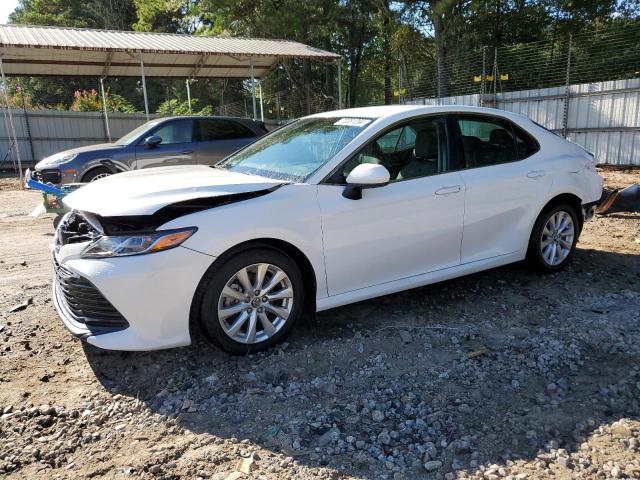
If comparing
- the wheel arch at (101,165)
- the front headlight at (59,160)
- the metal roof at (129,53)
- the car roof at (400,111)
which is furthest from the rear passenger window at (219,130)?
the car roof at (400,111)

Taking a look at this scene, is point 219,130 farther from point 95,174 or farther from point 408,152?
point 408,152

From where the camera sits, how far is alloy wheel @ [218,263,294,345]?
337 centimetres

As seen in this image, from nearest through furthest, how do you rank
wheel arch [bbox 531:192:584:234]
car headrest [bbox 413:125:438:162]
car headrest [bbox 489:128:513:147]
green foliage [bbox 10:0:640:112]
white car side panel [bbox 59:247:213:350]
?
white car side panel [bbox 59:247:213:350] → car headrest [bbox 413:125:438:162] → car headrest [bbox 489:128:513:147] → wheel arch [bbox 531:192:584:234] → green foliage [bbox 10:0:640:112]

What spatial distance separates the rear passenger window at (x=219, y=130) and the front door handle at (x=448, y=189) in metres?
6.88

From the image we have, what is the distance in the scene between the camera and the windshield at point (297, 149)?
387 cm

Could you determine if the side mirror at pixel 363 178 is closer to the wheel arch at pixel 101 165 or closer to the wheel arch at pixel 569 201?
the wheel arch at pixel 569 201

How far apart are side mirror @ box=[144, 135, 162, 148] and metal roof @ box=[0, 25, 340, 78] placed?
4761 millimetres

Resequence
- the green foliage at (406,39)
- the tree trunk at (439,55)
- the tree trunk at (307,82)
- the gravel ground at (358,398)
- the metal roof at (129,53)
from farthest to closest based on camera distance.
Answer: the tree trunk at (307,82) → the tree trunk at (439,55) → the green foliage at (406,39) → the metal roof at (129,53) → the gravel ground at (358,398)

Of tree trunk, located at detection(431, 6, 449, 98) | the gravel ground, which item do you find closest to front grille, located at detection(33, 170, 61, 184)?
the gravel ground

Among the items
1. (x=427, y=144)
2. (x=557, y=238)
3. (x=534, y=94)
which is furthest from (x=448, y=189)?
(x=534, y=94)

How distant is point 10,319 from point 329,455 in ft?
9.92

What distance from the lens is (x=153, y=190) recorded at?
340 cm

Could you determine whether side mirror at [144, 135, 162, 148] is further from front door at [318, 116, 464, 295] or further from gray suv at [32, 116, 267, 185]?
front door at [318, 116, 464, 295]

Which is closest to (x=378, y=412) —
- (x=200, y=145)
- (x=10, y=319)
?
(x=10, y=319)
